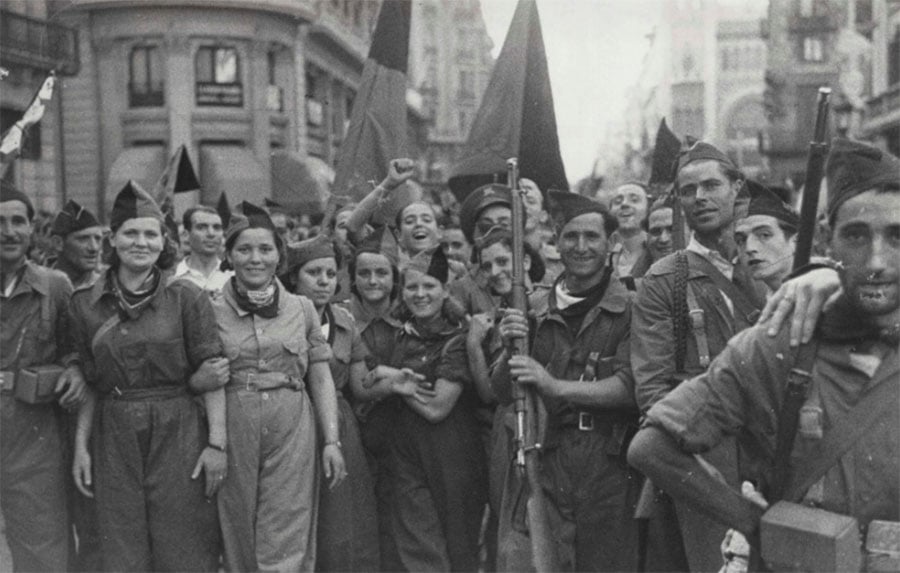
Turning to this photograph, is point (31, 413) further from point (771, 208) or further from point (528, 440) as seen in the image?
point (771, 208)

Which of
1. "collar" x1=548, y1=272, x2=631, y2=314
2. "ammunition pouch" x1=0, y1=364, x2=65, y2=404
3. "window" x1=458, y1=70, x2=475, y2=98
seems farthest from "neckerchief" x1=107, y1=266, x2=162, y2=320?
"window" x1=458, y1=70, x2=475, y2=98

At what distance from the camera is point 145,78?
3109 centimetres

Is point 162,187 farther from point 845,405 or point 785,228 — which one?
point 845,405

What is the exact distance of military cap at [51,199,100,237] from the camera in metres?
7.43

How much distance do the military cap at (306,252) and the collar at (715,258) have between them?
2221mm

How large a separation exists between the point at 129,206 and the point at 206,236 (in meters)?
1.95

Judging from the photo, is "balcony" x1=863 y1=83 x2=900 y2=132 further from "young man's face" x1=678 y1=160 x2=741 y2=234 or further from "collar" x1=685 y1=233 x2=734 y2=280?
"collar" x1=685 y1=233 x2=734 y2=280

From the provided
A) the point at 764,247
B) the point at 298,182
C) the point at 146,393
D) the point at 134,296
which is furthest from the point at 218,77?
the point at 764,247

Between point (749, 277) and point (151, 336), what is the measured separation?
276 cm

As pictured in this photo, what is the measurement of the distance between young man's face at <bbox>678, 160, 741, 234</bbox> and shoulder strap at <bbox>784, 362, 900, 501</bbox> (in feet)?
7.08

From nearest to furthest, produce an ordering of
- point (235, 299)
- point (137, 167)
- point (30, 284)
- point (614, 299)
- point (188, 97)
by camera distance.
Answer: point (614, 299)
point (235, 299)
point (30, 284)
point (137, 167)
point (188, 97)

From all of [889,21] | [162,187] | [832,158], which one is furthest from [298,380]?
[889,21]

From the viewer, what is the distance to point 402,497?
620 cm

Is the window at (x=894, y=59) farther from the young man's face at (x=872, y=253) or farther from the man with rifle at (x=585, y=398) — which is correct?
the young man's face at (x=872, y=253)
